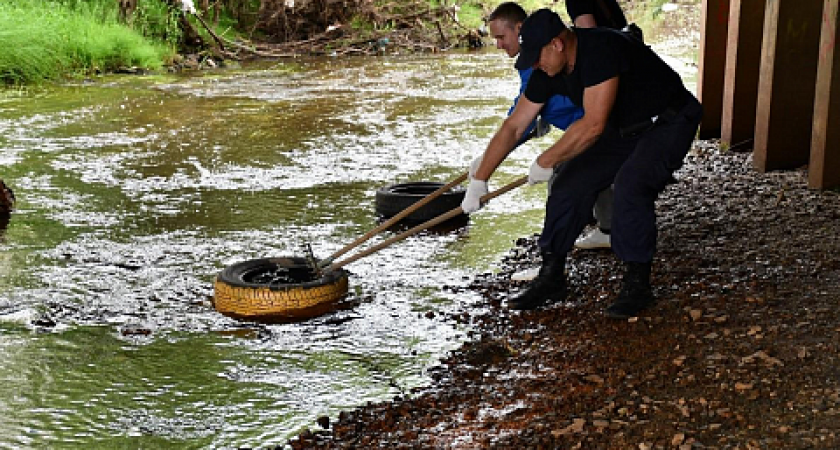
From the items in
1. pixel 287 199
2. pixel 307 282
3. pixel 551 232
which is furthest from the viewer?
pixel 287 199

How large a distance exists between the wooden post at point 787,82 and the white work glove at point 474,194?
356 centimetres

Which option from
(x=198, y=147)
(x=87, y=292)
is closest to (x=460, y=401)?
(x=87, y=292)

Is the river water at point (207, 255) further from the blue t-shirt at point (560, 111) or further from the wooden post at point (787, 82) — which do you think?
the wooden post at point (787, 82)

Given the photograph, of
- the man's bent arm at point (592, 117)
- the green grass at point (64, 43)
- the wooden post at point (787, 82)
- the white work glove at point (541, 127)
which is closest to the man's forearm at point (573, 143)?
the man's bent arm at point (592, 117)

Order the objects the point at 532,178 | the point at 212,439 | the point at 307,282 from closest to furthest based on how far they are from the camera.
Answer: the point at 212,439 → the point at 532,178 → the point at 307,282

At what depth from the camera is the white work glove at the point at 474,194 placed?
4.94 metres

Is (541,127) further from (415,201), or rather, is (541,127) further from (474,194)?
(415,201)

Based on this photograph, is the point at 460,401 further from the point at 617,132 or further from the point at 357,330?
the point at 617,132

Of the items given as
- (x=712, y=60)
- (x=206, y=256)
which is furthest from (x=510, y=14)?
(x=712, y=60)

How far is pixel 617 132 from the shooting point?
15.9ft

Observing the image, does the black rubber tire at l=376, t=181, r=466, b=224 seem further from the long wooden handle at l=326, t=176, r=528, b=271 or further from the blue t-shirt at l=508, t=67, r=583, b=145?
the blue t-shirt at l=508, t=67, r=583, b=145

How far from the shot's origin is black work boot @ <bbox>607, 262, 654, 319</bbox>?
4.68 metres

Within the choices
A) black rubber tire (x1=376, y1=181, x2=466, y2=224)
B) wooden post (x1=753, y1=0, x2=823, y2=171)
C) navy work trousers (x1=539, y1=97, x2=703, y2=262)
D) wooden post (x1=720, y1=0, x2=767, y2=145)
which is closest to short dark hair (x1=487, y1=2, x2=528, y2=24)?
navy work trousers (x1=539, y1=97, x2=703, y2=262)

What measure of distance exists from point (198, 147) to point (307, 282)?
204 inches
